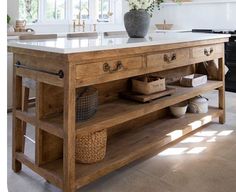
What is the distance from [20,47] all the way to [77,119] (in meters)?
0.61

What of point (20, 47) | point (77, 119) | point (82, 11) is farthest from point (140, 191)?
point (82, 11)

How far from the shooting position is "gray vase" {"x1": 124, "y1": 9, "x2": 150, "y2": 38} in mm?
2537

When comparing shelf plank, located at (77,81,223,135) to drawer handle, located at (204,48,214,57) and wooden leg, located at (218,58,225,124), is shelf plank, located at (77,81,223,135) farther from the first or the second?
wooden leg, located at (218,58,225,124)

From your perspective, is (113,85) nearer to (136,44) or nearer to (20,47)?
(136,44)

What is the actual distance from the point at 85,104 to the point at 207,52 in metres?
1.59

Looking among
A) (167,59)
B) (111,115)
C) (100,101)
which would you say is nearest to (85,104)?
(111,115)

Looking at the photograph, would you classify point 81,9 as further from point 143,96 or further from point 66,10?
point 143,96

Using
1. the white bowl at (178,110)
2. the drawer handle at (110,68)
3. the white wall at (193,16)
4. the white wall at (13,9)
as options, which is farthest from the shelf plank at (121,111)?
the white wall at (193,16)

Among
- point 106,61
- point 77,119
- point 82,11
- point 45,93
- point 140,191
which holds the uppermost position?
point 82,11

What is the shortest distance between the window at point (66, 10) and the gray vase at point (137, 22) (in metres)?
3.17

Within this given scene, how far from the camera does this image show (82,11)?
6.05 metres

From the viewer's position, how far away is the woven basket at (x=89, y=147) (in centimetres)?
211

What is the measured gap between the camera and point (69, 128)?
1.82 m

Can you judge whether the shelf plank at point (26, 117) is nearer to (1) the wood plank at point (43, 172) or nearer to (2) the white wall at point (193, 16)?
(1) the wood plank at point (43, 172)
